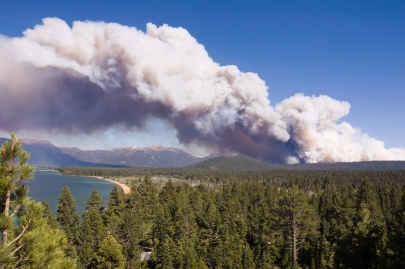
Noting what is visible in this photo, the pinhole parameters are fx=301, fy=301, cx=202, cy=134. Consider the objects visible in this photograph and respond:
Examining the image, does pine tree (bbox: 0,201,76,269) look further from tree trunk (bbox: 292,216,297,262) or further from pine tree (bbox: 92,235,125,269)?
tree trunk (bbox: 292,216,297,262)

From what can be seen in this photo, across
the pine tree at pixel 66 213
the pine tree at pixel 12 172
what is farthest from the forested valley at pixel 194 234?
the pine tree at pixel 66 213

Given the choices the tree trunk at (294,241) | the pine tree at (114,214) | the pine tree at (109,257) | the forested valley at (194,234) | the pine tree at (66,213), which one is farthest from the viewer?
the pine tree at (66,213)

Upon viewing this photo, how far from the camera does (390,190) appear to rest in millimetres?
57688

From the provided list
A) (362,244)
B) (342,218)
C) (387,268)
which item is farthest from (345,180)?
(387,268)

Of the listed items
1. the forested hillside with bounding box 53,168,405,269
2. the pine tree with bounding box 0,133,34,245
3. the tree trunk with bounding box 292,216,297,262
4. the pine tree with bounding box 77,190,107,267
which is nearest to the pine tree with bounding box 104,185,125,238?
the forested hillside with bounding box 53,168,405,269

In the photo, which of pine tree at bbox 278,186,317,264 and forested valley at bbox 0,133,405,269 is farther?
pine tree at bbox 278,186,317,264

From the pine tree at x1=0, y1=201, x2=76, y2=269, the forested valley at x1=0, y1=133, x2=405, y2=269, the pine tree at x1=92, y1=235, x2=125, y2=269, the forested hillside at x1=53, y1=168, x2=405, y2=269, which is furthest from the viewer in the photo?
the pine tree at x1=92, y1=235, x2=125, y2=269

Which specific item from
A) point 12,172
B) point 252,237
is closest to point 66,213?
point 252,237

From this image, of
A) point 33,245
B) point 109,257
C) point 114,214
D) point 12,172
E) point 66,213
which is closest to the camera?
point 33,245

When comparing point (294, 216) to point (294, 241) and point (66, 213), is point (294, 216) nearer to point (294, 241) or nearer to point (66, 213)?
point (294, 241)

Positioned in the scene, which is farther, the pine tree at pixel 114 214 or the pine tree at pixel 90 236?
the pine tree at pixel 114 214

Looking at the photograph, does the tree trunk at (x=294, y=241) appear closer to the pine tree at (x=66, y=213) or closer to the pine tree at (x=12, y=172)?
the pine tree at (x=66, y=213)

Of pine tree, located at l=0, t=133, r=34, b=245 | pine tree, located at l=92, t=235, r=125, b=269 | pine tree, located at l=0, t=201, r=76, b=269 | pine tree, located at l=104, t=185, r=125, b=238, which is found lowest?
pine tree, located at l=92, t=235, r=125, b=269

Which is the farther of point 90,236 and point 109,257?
point 90,236
